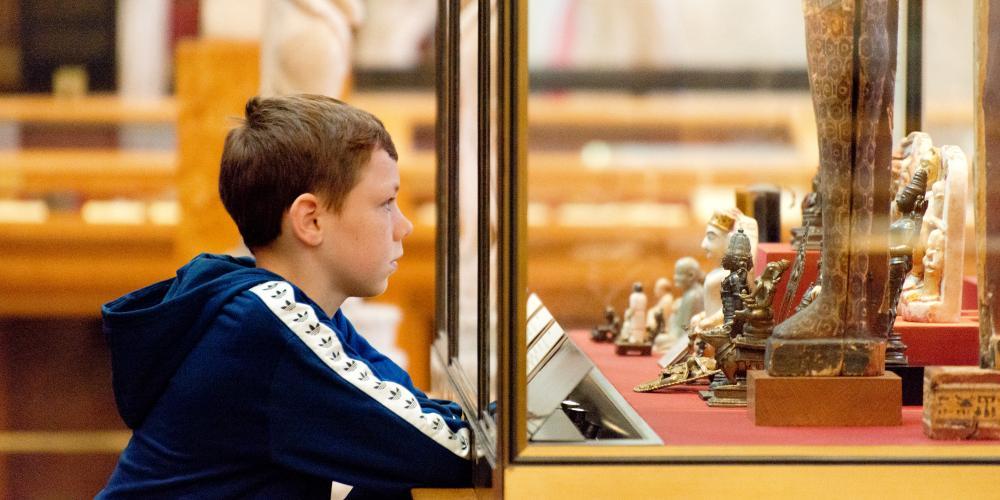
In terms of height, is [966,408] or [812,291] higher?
[812,291]

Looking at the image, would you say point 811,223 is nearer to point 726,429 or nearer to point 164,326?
point 726,429

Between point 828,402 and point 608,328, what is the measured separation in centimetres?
66

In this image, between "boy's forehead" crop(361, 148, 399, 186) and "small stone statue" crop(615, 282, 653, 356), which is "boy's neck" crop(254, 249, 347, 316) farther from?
"small stone statue" crop(615, 282, 653, 356)

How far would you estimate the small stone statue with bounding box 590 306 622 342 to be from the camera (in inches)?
88.3

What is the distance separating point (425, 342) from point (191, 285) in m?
2.57

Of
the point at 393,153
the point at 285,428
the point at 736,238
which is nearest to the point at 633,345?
the point at 736,238

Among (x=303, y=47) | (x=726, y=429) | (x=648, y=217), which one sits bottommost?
(x=726, y=429)

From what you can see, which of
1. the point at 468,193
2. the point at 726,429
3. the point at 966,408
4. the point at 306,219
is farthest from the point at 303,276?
the point at 966,408

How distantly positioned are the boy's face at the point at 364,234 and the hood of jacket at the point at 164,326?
95mm

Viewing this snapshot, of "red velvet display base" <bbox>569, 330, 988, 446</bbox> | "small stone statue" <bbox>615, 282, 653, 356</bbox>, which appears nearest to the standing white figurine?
"small stone statue" <bbox>615, 282, 653, 356</bbox>

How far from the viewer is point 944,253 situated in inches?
80.4

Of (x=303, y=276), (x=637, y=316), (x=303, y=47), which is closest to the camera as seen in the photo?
(x=303, y=276)

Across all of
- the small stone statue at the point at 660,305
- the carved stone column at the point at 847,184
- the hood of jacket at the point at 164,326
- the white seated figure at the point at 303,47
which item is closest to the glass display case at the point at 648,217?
the carved stone column at the point at 847,184

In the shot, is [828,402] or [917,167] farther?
[917,167]
